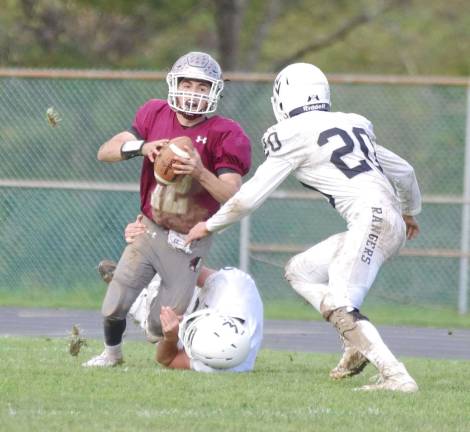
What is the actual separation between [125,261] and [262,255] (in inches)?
236

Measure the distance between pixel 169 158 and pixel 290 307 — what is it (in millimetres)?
6617

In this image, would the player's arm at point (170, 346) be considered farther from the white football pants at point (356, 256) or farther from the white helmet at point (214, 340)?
the white football pants at point (356, 256)

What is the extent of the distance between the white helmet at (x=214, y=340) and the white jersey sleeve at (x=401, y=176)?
1.34 meters

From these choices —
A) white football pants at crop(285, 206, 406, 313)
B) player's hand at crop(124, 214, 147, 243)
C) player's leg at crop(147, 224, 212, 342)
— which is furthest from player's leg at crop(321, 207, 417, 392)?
player's hand at crop(124, 214, 147, 243)

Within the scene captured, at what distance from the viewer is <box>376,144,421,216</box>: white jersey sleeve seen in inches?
335

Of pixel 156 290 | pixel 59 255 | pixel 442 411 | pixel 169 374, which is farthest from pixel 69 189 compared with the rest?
pixel 442 411

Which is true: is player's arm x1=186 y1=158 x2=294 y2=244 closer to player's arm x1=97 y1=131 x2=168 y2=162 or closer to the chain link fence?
player's arm x1=97 y1=131 x2=168 y2=162

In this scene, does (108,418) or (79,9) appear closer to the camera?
(108,418)

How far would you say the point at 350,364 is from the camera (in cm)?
806

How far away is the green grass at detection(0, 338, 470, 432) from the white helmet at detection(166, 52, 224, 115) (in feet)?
5.53

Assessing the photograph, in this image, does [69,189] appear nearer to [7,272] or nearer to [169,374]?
[7,272]

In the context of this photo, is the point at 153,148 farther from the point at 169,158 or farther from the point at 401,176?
the point at 401,176

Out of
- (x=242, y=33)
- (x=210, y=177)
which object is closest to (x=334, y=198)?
(x=210, y=177)

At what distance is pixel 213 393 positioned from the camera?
7391 mm
